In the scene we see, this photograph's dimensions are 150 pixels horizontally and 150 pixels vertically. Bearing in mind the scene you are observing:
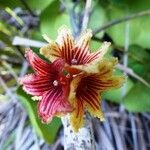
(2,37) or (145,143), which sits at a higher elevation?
(2,37)

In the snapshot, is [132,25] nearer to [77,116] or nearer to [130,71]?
[130,71]

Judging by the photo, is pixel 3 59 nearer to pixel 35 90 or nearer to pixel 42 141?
pixel 42 141

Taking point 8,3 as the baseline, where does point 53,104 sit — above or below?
below

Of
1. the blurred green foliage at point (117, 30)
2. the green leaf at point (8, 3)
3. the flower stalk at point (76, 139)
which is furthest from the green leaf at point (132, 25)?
the flower stalk at point (76, 139)

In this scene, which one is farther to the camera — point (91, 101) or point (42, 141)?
point (42, 141)

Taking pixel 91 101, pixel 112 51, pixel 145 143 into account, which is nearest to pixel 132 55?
pixel 112 51

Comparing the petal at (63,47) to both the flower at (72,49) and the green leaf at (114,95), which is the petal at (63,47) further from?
the green leaf at (114,95)

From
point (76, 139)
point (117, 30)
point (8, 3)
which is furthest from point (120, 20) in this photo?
point (76, 139)

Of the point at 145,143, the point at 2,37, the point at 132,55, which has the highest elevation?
the point at 2,37
